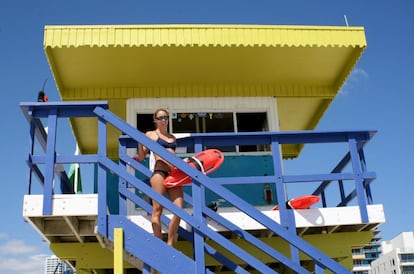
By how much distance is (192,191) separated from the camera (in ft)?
17.1

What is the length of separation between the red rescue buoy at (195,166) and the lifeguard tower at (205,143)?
0.87 feet

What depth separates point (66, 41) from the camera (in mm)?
8102

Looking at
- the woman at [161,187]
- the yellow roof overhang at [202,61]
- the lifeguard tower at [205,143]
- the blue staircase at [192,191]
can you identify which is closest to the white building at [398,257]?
the lifeguard tower at [205,143]

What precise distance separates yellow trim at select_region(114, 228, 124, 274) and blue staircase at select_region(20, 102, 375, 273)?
0.34ft

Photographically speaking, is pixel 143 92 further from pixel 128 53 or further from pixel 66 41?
pixel 66 41

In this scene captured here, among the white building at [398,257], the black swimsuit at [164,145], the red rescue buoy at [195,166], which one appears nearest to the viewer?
the red rescue buoy at [195,166]

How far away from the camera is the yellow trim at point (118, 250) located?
4992 millimetres

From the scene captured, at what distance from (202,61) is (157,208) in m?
3.97

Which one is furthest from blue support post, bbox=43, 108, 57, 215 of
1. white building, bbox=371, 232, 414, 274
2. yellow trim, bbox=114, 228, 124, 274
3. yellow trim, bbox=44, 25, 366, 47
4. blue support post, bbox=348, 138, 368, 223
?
white building, bbox=371, 232, 414, 274

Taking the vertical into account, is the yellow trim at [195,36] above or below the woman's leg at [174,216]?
above

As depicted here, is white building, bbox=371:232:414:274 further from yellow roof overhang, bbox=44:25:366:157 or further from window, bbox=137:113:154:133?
window, bbox=137:113:154:133

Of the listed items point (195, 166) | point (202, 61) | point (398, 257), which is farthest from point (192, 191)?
point (398, 257)

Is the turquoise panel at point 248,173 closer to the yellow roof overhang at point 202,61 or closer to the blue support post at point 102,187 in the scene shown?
the yellow roof overhang at point 202,61

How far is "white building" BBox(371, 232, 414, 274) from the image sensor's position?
126 metres
